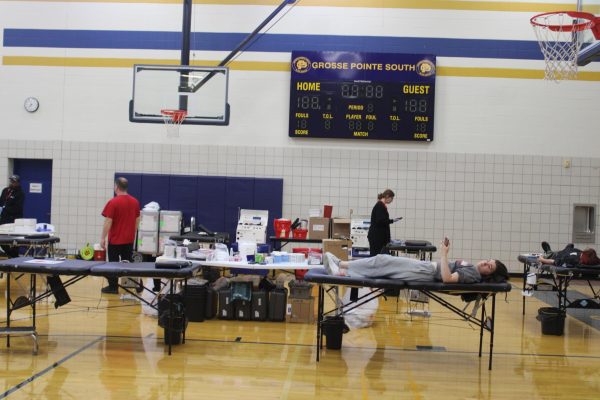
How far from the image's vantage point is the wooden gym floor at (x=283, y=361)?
5059 millimetres

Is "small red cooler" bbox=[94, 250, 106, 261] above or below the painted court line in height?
above

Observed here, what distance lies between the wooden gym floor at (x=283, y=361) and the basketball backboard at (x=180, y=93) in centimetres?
342

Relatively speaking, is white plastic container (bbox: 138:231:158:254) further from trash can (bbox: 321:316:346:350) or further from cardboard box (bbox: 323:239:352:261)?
trash can (bbox: 321:316:346:350)

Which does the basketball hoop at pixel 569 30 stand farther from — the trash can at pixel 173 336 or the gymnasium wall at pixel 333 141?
the trash can at pixel 173 336

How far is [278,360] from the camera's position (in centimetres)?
596

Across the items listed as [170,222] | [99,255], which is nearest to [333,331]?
[170,222]

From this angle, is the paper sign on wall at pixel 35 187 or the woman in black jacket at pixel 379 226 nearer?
the woman in black jacket at pixel 379 226

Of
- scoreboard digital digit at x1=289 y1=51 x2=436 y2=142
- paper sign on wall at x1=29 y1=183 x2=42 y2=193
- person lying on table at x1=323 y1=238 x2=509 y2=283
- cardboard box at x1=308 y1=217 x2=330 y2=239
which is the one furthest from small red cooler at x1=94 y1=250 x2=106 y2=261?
person lying on table at x1=323 y1=238 x2=509 y2=283

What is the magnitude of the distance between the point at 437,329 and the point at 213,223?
5520 millimetres

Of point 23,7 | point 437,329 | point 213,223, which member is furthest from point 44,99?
point 437,329

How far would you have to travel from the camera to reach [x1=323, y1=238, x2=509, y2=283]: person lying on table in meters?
5.84

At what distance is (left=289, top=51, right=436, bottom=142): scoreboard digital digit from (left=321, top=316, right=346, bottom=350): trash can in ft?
19.7

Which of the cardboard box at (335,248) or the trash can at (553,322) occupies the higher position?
the cardboard box at (335,248)

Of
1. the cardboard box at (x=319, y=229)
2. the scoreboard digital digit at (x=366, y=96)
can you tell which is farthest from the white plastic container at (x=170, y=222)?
the scoreboard digital digit at (x=366, y=96)
